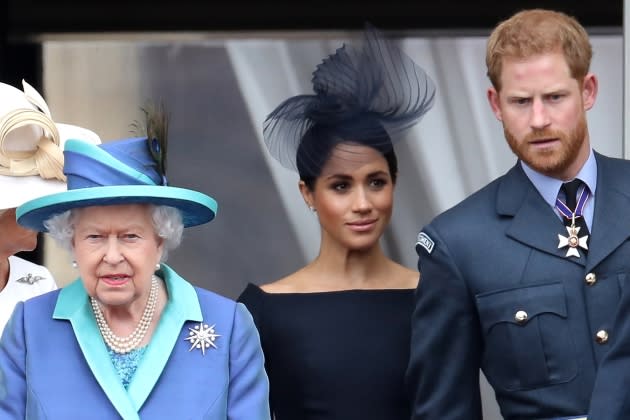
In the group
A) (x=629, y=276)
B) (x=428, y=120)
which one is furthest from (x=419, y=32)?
(x=629, y=276)

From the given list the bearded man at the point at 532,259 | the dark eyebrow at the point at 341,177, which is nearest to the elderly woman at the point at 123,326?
the bearded man at the point at 532,259

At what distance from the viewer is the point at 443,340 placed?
3973mm

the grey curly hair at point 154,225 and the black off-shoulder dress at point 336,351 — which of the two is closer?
the grey curly hair at point 154,225

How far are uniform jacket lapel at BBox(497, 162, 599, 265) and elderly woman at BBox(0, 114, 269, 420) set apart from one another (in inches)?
27.4

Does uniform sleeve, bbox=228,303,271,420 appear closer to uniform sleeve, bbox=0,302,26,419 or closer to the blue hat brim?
the blue hat brim

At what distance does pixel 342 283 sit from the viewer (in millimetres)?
4742

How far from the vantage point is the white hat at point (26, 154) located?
4.27 m

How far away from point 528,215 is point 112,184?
1.02 m

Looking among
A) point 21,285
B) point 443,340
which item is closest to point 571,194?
point 443,340

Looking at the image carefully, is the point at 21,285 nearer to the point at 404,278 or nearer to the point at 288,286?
the point at 288,286

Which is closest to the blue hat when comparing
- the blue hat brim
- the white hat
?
the blue hat brim

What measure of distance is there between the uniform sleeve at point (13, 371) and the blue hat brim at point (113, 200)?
26 cm

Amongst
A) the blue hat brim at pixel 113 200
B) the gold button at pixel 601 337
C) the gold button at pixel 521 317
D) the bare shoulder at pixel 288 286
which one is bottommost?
the gold button at pixel 601 337

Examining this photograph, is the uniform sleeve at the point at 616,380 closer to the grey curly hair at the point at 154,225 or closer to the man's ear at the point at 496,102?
the man's ear at the point at 496,102
